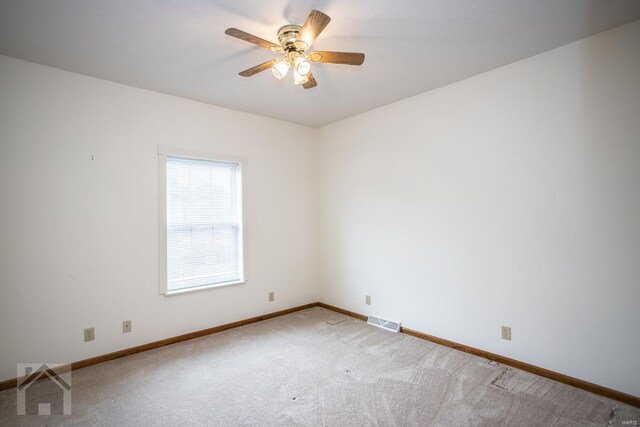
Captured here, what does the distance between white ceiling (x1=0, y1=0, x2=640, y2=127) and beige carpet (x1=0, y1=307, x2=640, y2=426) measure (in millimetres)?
2617

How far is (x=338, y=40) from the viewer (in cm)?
231

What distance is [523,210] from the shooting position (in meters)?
2.68

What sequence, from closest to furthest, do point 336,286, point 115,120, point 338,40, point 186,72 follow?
point 338,40 → point 186,72 → point 115,120 → point 336,286

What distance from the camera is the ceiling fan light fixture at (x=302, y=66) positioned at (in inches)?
79.5

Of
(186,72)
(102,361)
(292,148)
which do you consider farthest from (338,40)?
(102,361)

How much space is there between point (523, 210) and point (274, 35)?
2.45 metres

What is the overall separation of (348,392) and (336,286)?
6.75ft

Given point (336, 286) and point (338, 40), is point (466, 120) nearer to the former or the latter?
point (338, 40)

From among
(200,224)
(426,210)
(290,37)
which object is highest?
(290,37)

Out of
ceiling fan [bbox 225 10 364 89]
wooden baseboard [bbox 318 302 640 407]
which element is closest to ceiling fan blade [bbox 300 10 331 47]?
ceiling fan [bbox 225 10 364 89]

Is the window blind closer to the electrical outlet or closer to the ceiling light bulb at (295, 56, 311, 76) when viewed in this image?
the ceiling light bulb at (295, 56, 311, 76)

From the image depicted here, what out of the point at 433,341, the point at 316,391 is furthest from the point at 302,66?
the point at 433,341

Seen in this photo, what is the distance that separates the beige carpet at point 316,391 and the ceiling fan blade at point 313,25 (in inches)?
95.1

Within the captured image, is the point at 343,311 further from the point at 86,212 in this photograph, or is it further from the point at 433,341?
the point at 86,212
